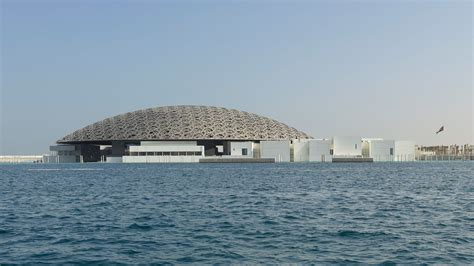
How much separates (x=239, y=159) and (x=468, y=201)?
113895mm

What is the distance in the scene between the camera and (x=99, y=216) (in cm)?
2792

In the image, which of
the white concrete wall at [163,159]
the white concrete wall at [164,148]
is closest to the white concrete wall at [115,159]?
the white concrete wall at [163,159]

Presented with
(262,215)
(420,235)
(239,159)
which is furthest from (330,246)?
(239,159)

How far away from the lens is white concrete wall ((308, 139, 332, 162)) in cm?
14688

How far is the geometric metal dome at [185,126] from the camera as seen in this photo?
161 m

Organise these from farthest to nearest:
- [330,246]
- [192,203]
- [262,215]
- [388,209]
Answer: [192,203] < [388,209] < [262,215] < [330,246]

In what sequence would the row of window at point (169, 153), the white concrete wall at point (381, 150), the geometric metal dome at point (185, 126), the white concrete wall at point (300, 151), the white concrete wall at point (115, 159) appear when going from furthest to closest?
the geometric metal dome at point (185, 126), the white concrete wall at point (115, 159), the row of window at point (169, 153), the white concrete wall at point (300, 151), the white concrete wall at point (381, 150)

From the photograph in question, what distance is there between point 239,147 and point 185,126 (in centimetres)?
2135

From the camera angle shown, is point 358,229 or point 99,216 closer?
point 358,229

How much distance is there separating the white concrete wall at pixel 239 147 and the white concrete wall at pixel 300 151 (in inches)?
465

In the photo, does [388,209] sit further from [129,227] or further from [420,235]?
[129,227]

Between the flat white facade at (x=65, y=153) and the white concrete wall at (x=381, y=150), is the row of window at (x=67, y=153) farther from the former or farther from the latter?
the white concrete wall at (x=381, y=150)

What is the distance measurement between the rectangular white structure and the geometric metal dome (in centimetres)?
3192

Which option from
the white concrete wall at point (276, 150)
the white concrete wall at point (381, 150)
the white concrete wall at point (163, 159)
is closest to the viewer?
the white concrete wall at point (276, 150)
